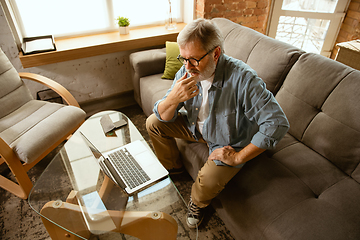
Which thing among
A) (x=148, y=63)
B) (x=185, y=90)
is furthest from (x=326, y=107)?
(x=148, y=63)

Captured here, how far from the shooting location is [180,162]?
5.86 ft

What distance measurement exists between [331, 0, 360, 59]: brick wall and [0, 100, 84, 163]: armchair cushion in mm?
3283

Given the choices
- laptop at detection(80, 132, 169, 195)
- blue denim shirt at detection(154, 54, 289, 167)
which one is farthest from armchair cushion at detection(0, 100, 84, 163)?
blue denim shirt at detection(154, 54, 289, 167)

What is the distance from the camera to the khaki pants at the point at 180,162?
4.18 feet

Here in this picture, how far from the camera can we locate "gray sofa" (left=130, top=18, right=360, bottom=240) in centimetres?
107

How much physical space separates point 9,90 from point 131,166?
4.66 ft

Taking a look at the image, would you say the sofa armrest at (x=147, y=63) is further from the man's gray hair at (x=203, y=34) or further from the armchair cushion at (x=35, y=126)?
the man's gray hair at (x=203, y=34)

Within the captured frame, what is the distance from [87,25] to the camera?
2.54 m

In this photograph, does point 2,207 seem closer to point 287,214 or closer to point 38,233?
point 38,233

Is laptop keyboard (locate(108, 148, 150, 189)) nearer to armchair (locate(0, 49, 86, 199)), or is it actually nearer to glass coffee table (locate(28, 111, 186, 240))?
glass coffee table (locate(28, 111, 186, 240))

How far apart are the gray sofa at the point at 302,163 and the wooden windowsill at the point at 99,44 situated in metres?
1.28

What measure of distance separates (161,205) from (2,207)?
1.31 meters

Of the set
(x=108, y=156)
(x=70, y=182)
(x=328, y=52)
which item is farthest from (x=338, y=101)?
(x=328, y=52)

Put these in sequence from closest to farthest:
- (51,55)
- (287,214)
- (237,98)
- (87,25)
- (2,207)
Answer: (287,214) → (237,98) → (2,207) → (51,55) → (87,25)
